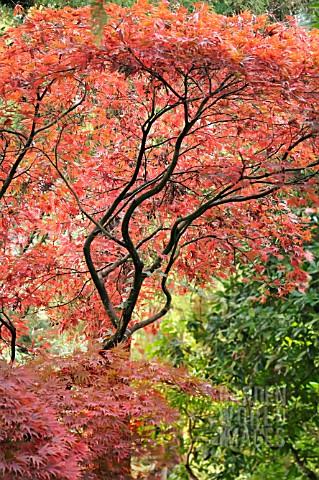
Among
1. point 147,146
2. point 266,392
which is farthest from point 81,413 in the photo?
point 266,392

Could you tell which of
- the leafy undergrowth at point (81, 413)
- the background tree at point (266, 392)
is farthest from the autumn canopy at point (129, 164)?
the background tree at point (266, 392)

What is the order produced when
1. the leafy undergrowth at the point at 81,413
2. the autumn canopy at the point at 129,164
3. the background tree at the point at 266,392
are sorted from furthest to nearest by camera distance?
the background tree at the point at 266,392, the autumn canopy at the point at 129,164, the leafy undergrowth at the point at 81,413

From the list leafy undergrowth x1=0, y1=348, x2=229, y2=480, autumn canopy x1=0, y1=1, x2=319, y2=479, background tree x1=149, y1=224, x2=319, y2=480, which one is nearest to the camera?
leafy undergrowth x1=0, y1=348, x2=229, y2=480

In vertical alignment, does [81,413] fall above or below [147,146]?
below

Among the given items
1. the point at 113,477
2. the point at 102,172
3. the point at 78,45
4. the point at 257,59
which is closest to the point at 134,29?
the point at 78,45

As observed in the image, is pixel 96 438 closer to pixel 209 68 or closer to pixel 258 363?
pixel 209 68

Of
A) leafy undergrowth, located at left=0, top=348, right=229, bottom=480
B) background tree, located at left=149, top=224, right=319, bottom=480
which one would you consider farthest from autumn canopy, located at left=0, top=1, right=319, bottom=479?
background tree, located at left=149, top=224, right=319, bottom=480

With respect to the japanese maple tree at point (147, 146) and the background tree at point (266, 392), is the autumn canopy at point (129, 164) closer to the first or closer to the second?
the japanese maple tree at point (147, 146)

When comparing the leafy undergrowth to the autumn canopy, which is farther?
the autumn canopy

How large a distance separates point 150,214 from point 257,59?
1.32 meters

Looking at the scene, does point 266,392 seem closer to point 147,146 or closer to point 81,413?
point 147,146

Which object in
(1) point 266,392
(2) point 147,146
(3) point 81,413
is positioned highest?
(2) point 147,146

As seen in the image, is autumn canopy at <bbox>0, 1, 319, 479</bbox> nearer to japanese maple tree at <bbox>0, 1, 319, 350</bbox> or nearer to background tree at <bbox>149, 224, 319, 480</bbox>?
japanese maple tree at <bbox>0, 1, 319, 350</bbox>

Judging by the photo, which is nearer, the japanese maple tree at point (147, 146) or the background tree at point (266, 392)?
the japanese maple tree at point (147, 146)
